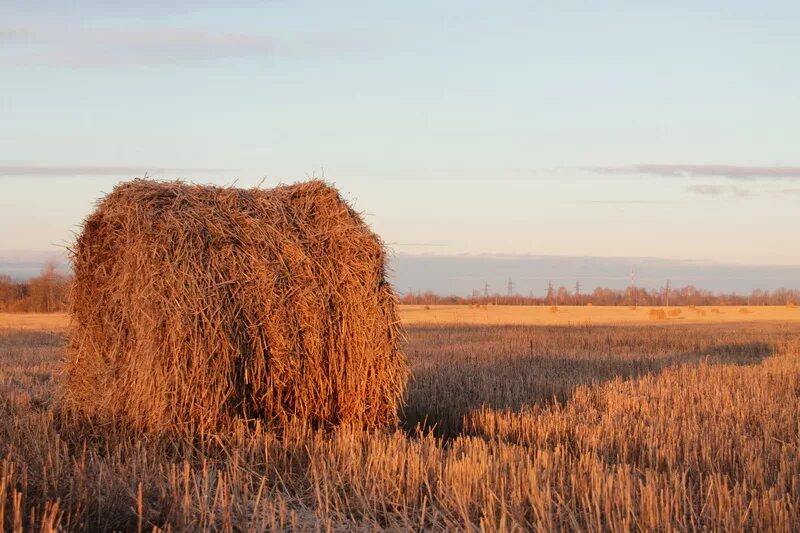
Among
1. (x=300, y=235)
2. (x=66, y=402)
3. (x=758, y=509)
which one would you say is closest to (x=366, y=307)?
(x=300, y=235)

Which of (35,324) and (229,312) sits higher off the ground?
(229,312)

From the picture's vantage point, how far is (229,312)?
721cm

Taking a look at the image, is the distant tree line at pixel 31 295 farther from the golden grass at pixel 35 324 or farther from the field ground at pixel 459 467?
the field ground at pixel 459 467

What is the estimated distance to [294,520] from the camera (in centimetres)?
479

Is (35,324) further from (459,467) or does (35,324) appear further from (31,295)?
(459,467)

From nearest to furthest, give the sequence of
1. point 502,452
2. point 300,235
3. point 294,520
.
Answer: point 294,520 < point 502,452 < point 300,235

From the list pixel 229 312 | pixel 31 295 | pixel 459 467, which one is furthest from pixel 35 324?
pixel 459 467

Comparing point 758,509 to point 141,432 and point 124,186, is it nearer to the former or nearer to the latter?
point 141,432

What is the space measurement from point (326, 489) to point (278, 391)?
2.28 m

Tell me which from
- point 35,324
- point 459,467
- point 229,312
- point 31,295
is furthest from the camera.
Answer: point 31,295

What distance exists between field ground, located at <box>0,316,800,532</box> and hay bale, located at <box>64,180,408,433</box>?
0.36m

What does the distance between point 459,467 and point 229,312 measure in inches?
101

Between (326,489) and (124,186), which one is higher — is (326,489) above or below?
below

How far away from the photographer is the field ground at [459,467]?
4953 mm
